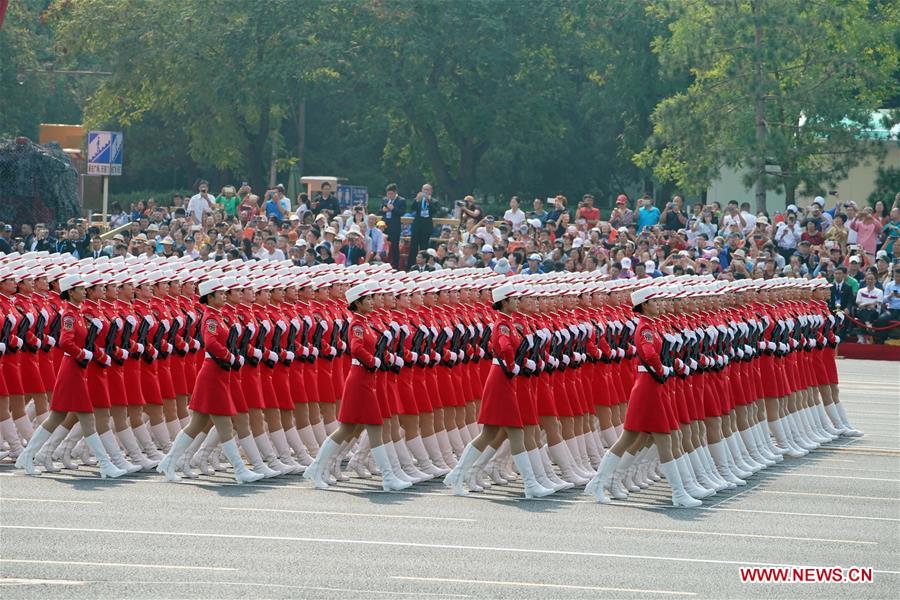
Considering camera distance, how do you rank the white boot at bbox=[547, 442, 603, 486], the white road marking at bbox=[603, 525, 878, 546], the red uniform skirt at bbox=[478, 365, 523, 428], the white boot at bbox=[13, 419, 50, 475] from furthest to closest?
the white boot at bbox=[547, 442, 603, 486]
the white boot at bbox=[13, 419, 50, 475]
the red uniform skirt at bbox=[478, 365, 523, 428]
the white road marking at bbox=[603, 525, 878, 546]

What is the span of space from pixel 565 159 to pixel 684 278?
1272 inches

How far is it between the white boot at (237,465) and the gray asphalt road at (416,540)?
0.16 meters

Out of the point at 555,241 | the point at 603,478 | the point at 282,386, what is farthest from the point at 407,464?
the point at 555,241

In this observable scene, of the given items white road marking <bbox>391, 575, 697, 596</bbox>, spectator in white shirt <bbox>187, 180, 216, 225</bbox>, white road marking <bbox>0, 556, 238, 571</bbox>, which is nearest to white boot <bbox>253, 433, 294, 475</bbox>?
white road marking <bbox>0, 556, 238, 571</bbox>

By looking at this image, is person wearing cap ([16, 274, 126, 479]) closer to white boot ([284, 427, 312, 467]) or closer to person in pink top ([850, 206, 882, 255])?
white boot ([284, 427, 312, 467])

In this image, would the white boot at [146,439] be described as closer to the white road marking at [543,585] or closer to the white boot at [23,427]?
the white boot at [23,427]

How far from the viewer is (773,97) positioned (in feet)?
115

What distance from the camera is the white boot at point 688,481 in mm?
15664

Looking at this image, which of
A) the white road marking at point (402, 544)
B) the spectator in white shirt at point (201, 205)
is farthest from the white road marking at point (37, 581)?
the spectator in white shirt at point (201, 205)

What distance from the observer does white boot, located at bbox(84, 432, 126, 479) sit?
16156 millimetres

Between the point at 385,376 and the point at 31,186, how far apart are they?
19.0 meters

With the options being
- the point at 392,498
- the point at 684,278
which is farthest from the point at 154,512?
the point at 684,278

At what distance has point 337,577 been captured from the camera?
1165cm

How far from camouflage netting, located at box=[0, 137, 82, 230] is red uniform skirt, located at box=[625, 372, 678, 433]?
67.2ft
